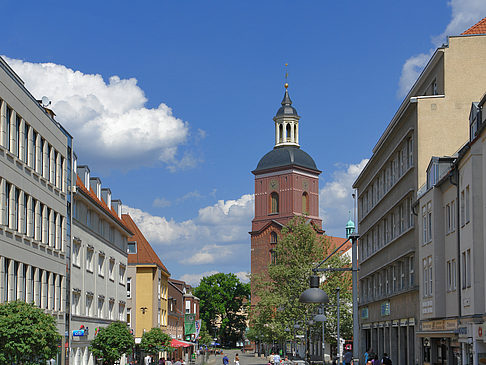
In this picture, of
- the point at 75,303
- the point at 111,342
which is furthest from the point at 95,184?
the point at 111,342

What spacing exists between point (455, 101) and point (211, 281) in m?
129

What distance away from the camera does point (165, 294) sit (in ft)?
290

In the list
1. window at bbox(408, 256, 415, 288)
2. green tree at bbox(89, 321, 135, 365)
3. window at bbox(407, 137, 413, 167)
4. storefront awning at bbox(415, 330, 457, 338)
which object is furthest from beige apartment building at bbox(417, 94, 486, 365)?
green tree at bbox(89, 321, 135, 365)

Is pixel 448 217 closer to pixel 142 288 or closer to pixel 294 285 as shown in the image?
pixel 294 285

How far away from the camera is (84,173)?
184 feet

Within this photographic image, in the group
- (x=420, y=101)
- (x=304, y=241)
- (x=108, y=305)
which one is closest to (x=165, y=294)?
(x=304, y=241)

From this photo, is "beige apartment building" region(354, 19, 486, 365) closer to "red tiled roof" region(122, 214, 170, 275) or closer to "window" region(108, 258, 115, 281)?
"window" region(108, 258, 115, 281)

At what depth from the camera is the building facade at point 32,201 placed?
3225 cm

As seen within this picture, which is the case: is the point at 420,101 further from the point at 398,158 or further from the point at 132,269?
the point at 132,269

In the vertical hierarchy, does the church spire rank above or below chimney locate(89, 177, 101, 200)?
above

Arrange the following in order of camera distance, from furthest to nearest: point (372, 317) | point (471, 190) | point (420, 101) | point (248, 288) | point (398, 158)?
point (248, 288) → point (372, 317) → point (398, 158) → point (420, 101) → point (471, 190)

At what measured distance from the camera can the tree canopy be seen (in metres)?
69.5

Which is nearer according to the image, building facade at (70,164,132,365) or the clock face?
building facade at (70,164,132,365)

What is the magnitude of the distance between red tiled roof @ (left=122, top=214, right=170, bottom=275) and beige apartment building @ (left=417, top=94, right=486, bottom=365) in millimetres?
42002
